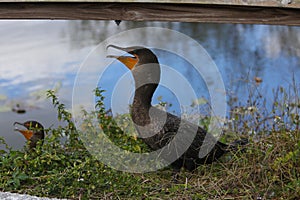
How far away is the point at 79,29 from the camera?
763 cm

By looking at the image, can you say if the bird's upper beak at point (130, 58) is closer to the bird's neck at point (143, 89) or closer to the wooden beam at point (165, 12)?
the bird's neck at point (143, 89)

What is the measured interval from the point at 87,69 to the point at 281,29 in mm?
3589

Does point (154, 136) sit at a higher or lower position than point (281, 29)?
lower

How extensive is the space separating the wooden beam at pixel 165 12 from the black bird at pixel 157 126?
407 millimetres

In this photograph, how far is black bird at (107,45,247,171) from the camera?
340 cm

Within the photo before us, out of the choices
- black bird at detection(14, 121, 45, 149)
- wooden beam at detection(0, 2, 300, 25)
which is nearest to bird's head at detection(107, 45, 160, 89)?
wooden beam at detection(0, 2, 300, 25)

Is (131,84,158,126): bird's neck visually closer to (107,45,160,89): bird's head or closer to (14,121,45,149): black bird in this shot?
(107,45,160,89): bird's head

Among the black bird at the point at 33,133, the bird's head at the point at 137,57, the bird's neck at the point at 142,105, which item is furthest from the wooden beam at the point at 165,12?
the black bird at the point at 33,133

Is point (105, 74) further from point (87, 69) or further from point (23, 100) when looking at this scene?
point (23, 100)

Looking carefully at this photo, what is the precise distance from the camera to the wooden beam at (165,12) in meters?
2.97

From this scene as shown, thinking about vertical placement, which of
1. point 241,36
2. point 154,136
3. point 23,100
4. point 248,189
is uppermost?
point 241,36

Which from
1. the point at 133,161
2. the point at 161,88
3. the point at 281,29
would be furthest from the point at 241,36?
the point at 133,161

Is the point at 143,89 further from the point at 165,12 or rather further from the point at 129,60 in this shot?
the point at 165,12

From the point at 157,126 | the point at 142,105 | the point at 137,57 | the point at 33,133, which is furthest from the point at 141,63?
the point at 33,133
